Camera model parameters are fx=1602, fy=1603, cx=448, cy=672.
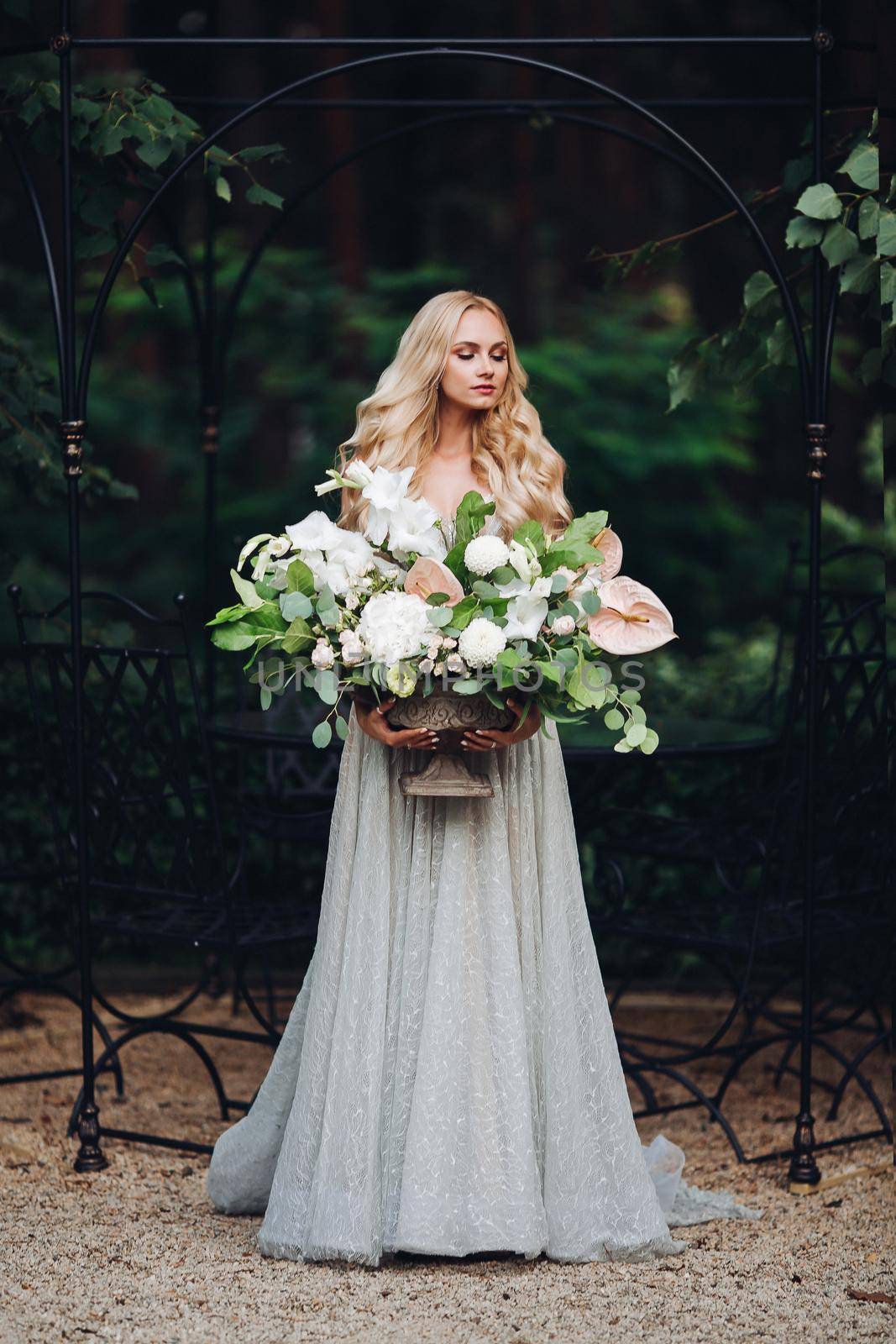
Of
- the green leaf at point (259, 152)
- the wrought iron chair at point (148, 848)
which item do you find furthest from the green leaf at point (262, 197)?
the wrought iron chair at point (148, 848)

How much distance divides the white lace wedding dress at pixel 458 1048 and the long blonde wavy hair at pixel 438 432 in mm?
545

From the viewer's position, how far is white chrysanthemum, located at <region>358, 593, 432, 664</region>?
126 inches

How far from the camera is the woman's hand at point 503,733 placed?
11.2 ft

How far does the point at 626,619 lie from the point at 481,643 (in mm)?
405

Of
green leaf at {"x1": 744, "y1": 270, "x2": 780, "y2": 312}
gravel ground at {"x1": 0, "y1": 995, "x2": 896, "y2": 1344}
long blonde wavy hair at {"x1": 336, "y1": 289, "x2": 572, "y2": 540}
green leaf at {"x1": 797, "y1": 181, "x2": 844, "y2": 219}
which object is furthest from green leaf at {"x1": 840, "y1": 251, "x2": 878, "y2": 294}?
gravel ground at {"x1": 0, "y1": 995, "x2": 896, "y2": 1344}

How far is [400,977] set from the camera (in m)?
3.60

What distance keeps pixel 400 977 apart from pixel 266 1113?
0.61m

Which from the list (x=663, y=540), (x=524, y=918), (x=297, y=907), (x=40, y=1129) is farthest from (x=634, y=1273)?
(x=663, y=540)

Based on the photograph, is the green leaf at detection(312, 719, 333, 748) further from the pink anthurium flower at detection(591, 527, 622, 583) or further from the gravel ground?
the gravel ground

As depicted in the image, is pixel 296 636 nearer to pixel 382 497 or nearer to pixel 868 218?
pixel 382 497

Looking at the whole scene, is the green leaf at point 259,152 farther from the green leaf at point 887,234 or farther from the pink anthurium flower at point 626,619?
the pink anthurium flower at point 626,619

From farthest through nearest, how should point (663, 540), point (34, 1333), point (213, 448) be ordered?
point (663, 540) < point (213, 448) < point (34, 1333)

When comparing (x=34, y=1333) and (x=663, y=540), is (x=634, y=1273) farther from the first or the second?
(x=663, y=540)

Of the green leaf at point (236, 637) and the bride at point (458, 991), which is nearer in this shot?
the green leaf at point (236, 637)
